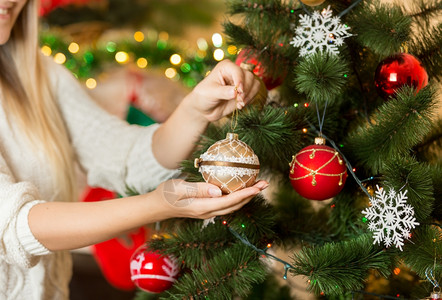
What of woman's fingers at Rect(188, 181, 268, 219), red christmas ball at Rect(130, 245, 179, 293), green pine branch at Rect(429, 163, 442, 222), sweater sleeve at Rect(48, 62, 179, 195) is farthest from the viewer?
sweater sleeve at Rect(48, 62, 179, 195)

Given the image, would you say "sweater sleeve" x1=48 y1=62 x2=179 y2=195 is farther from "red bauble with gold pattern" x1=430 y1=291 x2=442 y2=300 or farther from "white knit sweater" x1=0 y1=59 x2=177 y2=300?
"red bauble with gold pattern" x1=430 y1=291 x2=442 y2=300

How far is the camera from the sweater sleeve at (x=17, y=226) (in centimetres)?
68

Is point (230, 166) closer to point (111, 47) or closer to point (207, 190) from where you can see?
point (207, 190)

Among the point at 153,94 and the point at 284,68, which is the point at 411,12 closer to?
the point at 284,68

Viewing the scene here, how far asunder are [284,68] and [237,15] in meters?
0.11

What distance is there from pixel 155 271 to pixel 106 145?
35 centimetres

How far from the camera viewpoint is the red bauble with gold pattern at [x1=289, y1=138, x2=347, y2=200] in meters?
0.61

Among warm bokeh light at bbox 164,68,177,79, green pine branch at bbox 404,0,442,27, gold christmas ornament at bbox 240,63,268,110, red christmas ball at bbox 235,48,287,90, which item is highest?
green pine branch at bbox 404,0,442,27

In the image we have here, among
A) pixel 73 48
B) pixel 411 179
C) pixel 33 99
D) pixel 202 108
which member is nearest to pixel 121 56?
pixel 73 48

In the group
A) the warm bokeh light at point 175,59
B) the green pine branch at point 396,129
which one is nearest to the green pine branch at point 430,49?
the green pine branch at point 396,129

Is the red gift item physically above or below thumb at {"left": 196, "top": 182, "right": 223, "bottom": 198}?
below

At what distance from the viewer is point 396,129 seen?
616 millimetres

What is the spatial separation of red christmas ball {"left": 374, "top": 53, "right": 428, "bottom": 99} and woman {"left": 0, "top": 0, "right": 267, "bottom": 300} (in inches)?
7.1

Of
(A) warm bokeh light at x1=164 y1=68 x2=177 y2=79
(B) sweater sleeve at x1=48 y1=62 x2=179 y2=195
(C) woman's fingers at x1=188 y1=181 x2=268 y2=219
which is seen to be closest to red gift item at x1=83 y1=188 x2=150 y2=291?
(A) warm bokeh light at x1=164 y1=68 x2=177 y2=79
